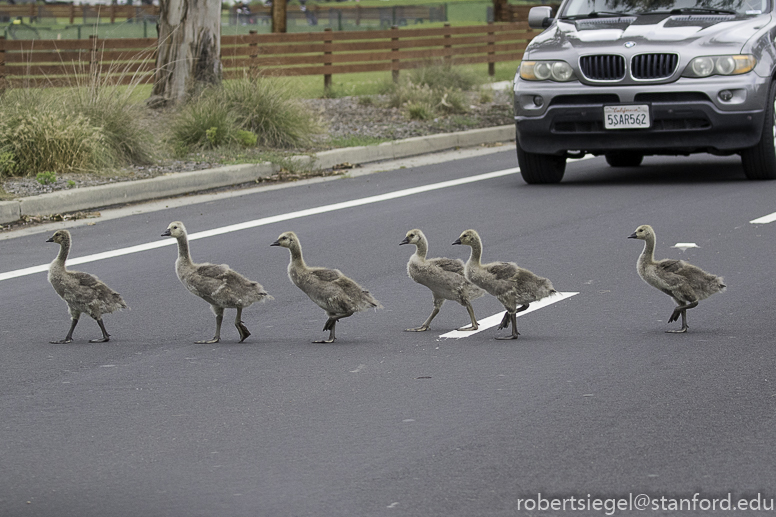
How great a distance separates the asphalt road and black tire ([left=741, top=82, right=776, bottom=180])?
2.42 m

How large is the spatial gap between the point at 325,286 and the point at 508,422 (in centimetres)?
187

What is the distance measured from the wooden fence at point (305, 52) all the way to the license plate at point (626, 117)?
8417 millimetres

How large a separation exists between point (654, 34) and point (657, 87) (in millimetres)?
627

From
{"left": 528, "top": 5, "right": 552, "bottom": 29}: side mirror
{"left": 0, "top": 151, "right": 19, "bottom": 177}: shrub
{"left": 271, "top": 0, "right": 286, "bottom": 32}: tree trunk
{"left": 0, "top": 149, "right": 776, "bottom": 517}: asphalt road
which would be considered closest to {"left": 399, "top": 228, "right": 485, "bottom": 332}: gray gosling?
{"left": 0, "top": 149, "right": 776, "bottom": 517}: asphalt road

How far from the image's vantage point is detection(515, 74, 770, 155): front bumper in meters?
12.0

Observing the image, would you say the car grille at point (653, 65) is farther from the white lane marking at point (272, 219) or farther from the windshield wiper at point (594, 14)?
the white lane marking at point (272, 219)

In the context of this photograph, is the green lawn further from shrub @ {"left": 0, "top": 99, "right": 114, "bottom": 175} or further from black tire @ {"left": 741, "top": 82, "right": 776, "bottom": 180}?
black tire @ {"left": 741, "top": 82, "right": 776, "bottom": 180}

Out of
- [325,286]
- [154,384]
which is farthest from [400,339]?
[154,384]

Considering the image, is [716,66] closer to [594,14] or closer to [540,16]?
[594,14]

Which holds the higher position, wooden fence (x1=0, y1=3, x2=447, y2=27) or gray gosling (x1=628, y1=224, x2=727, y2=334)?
wooden fence (x1=0, y1=3, x2=447, y2=27)

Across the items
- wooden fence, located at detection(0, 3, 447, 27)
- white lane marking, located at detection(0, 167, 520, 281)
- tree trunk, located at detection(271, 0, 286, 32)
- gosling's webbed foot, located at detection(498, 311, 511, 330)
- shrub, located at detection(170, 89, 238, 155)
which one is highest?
wooden fence, located at detection(0, 3, 447, 27)

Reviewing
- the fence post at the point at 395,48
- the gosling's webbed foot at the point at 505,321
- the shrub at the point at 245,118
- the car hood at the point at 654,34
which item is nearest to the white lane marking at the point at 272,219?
the car hood at the point at 654,34

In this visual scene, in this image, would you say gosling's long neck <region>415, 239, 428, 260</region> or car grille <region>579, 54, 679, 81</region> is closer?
gosling's long neck <region>415, 239, 428, 260</region>

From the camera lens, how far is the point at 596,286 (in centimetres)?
821
